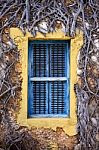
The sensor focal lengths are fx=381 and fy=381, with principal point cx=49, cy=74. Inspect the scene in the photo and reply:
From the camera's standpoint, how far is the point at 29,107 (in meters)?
6.32

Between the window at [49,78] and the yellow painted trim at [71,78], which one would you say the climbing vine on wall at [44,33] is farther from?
the window at [49,78]

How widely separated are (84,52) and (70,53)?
231 millimetres

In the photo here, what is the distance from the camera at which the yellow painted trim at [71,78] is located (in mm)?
6137

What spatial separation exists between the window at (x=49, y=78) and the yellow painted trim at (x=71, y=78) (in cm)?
16

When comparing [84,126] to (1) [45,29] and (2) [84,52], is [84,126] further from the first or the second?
(1) [45,29]

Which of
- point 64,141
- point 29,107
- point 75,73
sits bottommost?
point 64,141

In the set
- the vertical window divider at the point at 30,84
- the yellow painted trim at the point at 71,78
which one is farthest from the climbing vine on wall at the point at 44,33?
the vertical window divider at the point at 30,84

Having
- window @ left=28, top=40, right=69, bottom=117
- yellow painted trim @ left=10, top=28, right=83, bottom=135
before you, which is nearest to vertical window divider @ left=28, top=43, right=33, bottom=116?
window @ left=28, top=40, right=69, bottom=117

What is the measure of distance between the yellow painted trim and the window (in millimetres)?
161

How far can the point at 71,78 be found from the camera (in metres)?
6.19

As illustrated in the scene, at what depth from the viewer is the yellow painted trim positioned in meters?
6.14

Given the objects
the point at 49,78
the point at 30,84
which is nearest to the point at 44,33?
the point at 49,78

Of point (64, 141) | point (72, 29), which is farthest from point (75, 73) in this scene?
point (64, 141)

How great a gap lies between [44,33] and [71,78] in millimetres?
848
